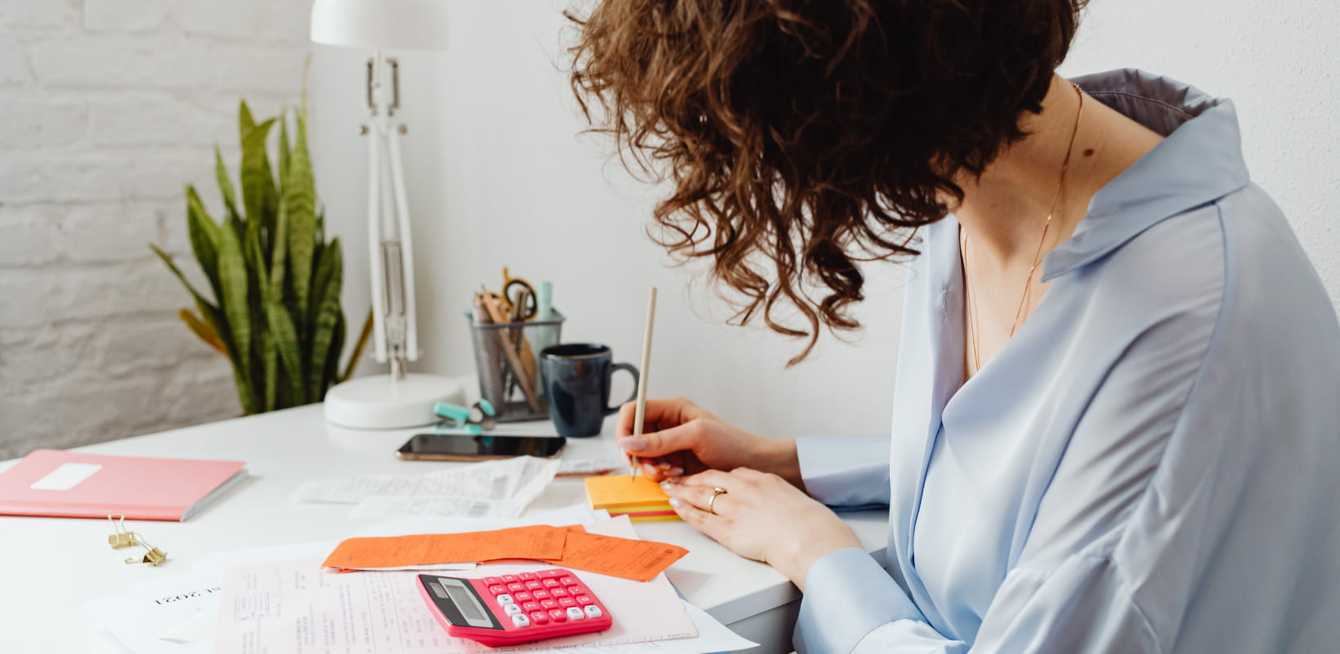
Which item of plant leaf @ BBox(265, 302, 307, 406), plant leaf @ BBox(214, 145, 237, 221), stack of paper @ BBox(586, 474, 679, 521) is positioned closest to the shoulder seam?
stack of paper @ BBox(586, 474, 679, 521)

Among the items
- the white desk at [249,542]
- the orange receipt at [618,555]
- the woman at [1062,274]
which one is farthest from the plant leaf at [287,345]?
the woman at [1062,274]

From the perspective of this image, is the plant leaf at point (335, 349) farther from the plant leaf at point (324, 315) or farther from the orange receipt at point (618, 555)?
the orange receipt at point (618, 555)

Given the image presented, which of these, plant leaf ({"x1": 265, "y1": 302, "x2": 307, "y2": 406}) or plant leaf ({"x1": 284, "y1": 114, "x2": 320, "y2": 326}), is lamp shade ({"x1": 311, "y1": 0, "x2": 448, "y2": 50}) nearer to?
plant leaf ({"x1": 284, "y1": 114, "x2": 320, "y2": 326})

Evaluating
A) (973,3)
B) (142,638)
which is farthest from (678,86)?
(142,638)

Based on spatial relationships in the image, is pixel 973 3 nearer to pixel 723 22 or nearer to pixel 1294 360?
pixel 723 22

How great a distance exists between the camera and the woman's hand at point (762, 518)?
0.93m

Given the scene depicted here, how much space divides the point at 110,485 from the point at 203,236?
0.67 m

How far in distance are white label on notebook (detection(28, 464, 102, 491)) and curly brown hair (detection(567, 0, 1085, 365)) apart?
74 centimetres

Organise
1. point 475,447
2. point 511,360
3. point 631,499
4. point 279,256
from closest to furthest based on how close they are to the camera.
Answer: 1. point 631,499
2. point 475,447
3. point 511,360
4. point 279,256

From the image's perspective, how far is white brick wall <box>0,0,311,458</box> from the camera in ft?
5.50

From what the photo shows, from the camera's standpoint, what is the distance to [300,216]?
1677 mm

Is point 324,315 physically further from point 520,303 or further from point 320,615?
point 320,615

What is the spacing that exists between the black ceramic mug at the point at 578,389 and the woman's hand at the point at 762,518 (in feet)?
0.82

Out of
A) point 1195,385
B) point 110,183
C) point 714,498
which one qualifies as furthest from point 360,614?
point 110,183
